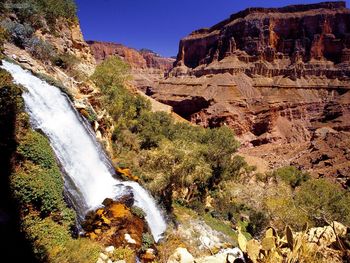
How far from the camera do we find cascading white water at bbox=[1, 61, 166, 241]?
1489cm

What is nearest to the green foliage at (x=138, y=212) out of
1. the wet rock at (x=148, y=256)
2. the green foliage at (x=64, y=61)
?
the wet rock at (x=148, y=256)

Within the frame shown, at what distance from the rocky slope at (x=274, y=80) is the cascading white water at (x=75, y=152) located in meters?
43.0

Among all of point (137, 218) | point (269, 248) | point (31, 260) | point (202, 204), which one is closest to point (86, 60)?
point (202, 204)

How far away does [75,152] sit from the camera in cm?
1642

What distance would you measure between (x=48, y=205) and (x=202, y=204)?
50.2 ft

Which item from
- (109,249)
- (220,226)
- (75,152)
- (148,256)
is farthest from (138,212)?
(220,226)

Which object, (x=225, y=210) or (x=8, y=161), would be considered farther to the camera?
(x=225, y=210)

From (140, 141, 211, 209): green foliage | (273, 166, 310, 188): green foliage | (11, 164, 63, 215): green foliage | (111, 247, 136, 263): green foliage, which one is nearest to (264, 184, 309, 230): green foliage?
(140, 141, 211, 209): green foliage

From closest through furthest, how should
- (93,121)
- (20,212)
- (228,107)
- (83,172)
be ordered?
(20,212), (83,172), (93,121), (228,107)

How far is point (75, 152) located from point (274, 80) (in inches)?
2796

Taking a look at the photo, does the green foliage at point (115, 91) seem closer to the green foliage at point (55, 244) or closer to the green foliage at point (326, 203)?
the green foliage at point (55, 244)

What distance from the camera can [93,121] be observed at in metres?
21.2

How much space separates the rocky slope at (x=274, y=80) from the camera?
65.2 m

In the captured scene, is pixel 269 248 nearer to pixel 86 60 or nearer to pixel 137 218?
pixel 137 218
